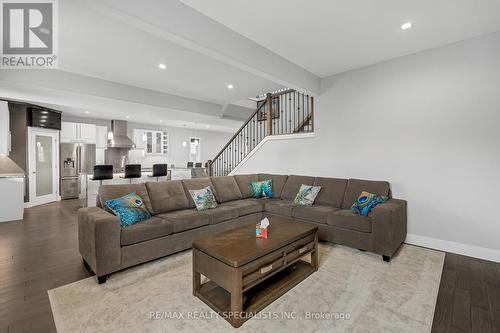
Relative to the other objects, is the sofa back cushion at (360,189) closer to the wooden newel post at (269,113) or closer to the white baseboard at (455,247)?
the white baseboard at (455,247)

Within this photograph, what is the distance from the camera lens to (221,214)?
3.65 m

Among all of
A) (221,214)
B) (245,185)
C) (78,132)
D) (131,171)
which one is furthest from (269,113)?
(78,132)

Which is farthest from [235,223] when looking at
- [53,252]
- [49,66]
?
[49,66]

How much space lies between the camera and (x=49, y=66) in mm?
4000

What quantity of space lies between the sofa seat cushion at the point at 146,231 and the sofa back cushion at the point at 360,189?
109 inches

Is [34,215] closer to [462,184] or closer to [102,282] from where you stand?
[102,282]

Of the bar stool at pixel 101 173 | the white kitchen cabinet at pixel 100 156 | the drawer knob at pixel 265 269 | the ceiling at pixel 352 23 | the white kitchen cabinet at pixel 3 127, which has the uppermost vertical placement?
the ceiling at pixel 352 23

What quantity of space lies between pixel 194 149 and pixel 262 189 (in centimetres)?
714

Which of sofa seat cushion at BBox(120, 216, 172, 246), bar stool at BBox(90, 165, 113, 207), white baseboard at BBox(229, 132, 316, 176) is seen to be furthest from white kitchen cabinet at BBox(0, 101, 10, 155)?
white baseboard at BBox(229, 132, 316, 176)

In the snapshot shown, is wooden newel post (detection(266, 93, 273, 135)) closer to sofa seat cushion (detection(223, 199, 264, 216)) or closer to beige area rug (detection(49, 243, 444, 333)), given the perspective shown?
sofa seat cushion (detection(223, 199, 264, 216))

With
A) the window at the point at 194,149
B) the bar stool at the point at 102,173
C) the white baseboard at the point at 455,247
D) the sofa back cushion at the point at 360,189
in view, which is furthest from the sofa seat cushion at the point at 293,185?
the window at the point at 194,149

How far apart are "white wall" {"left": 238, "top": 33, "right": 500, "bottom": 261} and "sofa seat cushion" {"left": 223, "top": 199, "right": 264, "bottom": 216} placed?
165 cm

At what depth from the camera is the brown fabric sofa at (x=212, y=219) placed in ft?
8.40

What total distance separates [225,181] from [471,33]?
4.16 meters
